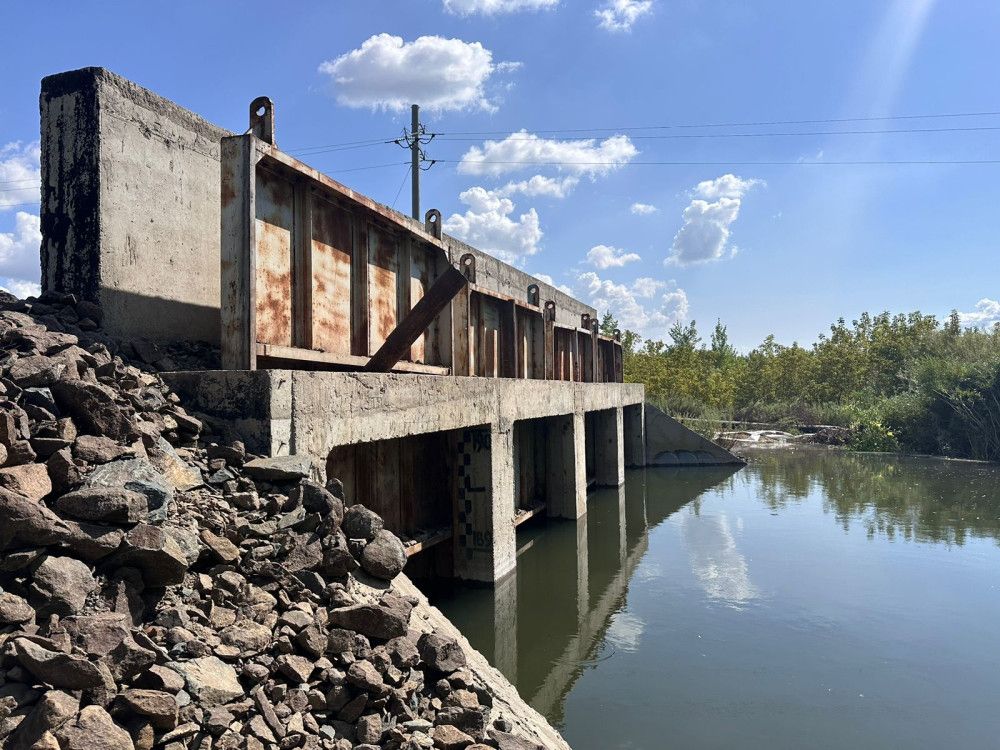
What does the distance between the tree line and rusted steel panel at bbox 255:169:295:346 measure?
23.4 meters

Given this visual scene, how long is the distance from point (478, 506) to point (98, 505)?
521 centimetres

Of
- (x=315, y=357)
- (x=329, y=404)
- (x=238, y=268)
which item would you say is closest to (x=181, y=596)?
(x=329, y=404)

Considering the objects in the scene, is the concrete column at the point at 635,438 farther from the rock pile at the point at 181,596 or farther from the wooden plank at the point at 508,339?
the rock pile at the point at 181,596

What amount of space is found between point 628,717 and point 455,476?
331 centimetres

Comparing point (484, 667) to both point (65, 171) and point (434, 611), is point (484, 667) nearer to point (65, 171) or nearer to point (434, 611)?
point (434, 611)

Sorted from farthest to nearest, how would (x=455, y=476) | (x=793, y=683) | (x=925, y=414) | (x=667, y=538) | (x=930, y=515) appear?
1. (x=925, y=414)
2. (x=930, y=515)
3. (x=667, y=538)
4. (x=455, y=476)
5. (x=793, y=683)

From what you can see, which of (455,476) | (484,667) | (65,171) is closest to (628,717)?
(484,667)

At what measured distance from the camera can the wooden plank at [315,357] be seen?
504 centimetres

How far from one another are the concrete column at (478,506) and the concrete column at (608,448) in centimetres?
884

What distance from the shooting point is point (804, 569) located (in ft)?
29.3

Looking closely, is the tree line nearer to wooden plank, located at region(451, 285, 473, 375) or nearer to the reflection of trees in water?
the reflection of trees in water

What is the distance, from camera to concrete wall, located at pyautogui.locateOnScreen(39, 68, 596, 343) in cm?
483

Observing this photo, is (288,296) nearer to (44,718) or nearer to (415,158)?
(44,718)

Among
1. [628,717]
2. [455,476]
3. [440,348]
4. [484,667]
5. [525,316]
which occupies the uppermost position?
[525,316]
